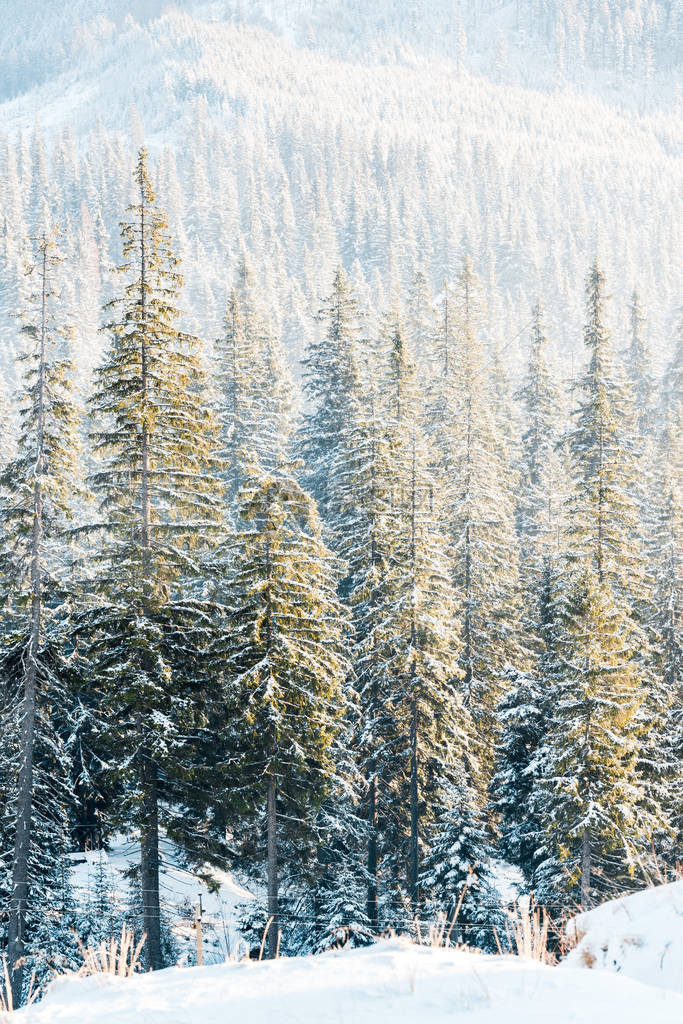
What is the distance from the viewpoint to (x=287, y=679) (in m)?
19.7

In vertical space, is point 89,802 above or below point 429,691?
below

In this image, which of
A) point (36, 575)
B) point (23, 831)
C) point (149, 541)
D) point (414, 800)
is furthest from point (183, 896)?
point (149, 541)

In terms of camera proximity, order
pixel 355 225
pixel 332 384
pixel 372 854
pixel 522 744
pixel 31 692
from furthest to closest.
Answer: pixel 355 225
pixel 332 384
pixel 522 744
pixel 372 854
pixel 31 692

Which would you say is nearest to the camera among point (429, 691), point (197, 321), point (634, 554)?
point (429, 691)

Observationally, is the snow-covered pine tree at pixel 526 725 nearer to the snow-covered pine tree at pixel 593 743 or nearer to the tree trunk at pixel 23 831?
the snow-covered pine tree at pixel 593 743

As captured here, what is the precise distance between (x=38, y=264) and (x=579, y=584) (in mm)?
18024

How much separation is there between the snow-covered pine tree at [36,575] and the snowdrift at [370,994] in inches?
606

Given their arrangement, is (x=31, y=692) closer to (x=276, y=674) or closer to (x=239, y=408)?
(x=276, y=674)

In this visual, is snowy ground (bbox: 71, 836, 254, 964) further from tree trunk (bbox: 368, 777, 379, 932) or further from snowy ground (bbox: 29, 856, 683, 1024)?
snowy ground (bbox: 29, 856, 683, 1024)

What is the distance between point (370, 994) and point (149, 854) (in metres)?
15.9

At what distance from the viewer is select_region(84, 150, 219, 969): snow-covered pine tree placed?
18688 mm

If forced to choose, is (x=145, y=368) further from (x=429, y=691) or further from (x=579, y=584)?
(x=579, y=584)

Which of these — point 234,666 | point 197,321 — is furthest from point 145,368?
point 197,321

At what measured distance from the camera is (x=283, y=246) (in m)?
139
